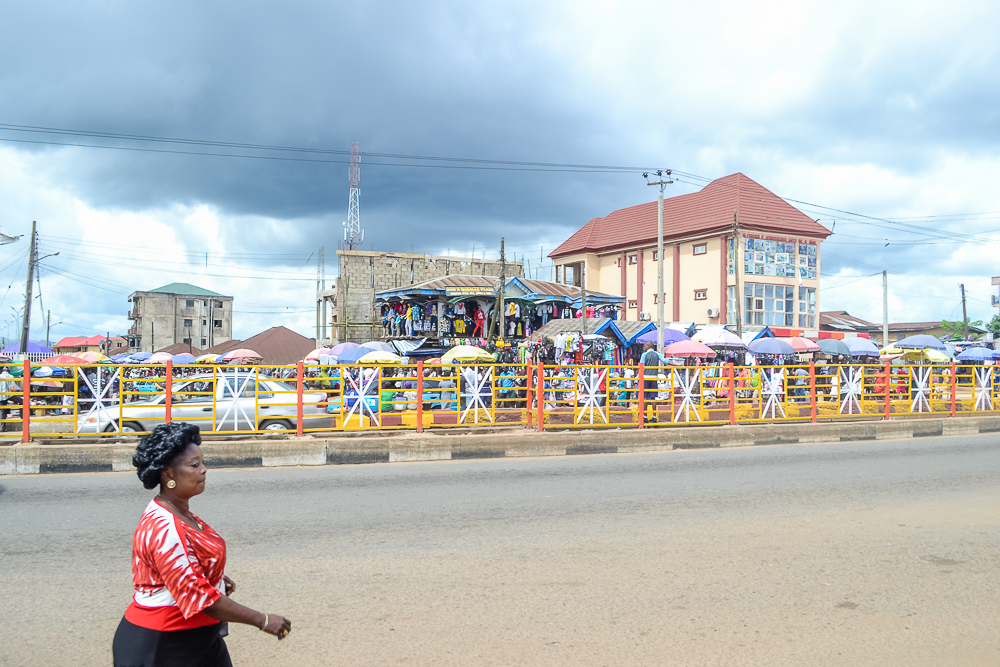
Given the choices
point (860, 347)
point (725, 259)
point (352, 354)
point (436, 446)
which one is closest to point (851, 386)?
point (436, 446)

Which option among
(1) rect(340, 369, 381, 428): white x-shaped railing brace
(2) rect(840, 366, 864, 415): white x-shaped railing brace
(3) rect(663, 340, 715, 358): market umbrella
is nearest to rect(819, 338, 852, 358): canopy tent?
(3) rect(663, 340, 715, 358): market umbrella

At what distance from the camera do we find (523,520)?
270 inches

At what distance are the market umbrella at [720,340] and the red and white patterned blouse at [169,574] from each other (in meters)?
24.9

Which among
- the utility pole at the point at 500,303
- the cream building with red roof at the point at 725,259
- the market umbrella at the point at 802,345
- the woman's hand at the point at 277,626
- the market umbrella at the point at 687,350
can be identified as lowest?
the woman's hand at the point at 277,626

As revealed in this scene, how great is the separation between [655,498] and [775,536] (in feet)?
6.10

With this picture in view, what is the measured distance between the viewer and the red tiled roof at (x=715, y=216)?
1665 inches

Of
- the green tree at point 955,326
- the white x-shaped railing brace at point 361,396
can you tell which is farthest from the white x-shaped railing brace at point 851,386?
the green tree at point 955,326

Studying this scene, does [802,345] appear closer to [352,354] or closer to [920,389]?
[920,389]

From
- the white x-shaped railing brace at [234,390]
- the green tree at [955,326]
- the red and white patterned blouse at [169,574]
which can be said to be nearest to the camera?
the red and white patterned blouse at [169,574]

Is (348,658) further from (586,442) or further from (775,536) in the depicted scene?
(586,442)

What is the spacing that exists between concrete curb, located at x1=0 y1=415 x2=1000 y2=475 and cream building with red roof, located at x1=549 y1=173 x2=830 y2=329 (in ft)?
81.5

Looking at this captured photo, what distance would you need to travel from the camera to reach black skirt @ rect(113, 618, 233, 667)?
7.40 feet

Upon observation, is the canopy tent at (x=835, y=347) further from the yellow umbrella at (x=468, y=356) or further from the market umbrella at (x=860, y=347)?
the yellow umbrella at (x=468, y=356)

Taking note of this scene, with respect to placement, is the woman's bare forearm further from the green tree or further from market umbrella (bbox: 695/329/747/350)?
the green tree
